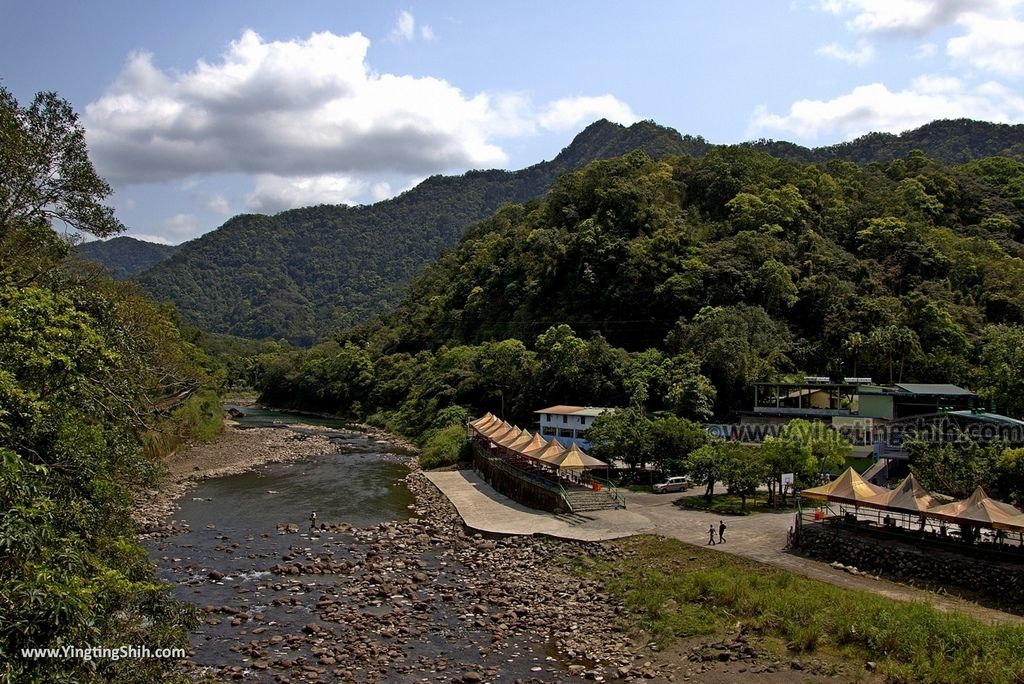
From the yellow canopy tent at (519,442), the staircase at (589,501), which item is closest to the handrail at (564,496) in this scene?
the staircase at (589,501)

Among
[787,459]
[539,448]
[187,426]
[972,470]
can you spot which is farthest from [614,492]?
[187,426]

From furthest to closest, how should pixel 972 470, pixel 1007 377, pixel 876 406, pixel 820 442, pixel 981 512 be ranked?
pixel 876 406, pixel 1007 377, pixel 820 442, pixel 972 470, pixel 981 512

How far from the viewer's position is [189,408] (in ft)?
234

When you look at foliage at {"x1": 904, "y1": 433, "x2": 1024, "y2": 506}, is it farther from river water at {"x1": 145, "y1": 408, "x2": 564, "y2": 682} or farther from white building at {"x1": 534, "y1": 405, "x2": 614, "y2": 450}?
white building at {"x1": 534, "y1": 405, "x2": 614, "y2": 450}

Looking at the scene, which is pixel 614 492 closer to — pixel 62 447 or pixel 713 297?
Result: pixel 62 447

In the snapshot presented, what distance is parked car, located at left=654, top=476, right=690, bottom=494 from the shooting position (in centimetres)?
3916

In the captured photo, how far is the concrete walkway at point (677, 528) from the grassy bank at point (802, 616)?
1320 mm

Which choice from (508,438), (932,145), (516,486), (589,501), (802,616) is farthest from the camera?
(932,145)

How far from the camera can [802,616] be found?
834 inches

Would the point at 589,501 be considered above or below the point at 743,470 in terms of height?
below

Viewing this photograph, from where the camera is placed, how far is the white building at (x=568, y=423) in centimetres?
5241

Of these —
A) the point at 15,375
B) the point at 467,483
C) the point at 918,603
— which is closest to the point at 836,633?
the point at 918,603

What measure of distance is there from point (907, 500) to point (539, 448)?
2024 cm

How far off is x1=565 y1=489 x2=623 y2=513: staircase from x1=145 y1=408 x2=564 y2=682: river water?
709 cm
